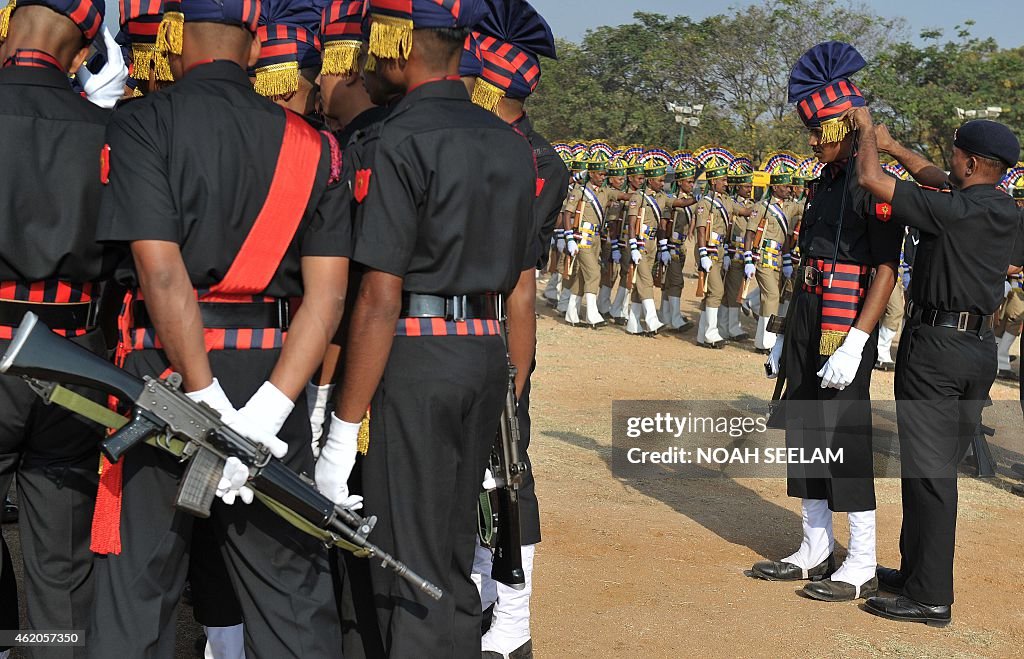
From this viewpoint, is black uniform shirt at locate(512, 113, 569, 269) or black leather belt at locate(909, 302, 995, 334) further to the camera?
black leather belt at locate(909, 302, 995, 334)

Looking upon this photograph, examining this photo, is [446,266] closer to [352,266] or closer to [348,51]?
[352,266]

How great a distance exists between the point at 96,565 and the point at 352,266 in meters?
1.10

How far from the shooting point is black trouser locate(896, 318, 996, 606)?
17.1 ft

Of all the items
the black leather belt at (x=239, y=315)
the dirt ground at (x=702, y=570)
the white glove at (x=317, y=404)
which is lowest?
the dirt ground at (x=702, y=570)

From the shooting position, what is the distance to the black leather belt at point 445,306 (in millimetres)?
3242

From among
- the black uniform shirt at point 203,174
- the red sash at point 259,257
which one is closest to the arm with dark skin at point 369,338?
the black uniform shirt at point 203,174

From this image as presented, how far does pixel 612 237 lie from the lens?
16703 mm

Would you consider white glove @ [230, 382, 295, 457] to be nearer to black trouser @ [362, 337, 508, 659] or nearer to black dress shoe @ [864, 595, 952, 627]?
black trouser @ [362, 337, 508, 659]

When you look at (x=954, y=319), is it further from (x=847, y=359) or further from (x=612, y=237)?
(x=612, y=237)

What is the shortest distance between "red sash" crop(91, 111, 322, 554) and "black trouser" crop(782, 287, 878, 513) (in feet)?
10.9

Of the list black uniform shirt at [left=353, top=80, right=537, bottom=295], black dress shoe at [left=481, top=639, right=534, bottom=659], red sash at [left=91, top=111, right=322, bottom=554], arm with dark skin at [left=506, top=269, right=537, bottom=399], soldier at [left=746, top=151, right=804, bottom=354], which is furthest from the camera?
soldier at [left=746, top=151, right=804, bottom=354]

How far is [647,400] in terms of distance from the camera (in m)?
10.9

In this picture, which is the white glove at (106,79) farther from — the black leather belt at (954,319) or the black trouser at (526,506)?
the black leather belt at (954,319)

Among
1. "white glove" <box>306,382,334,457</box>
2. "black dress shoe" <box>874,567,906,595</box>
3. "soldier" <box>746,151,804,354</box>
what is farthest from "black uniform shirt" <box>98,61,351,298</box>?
"soldier" <box>746,151,804,354</box>
